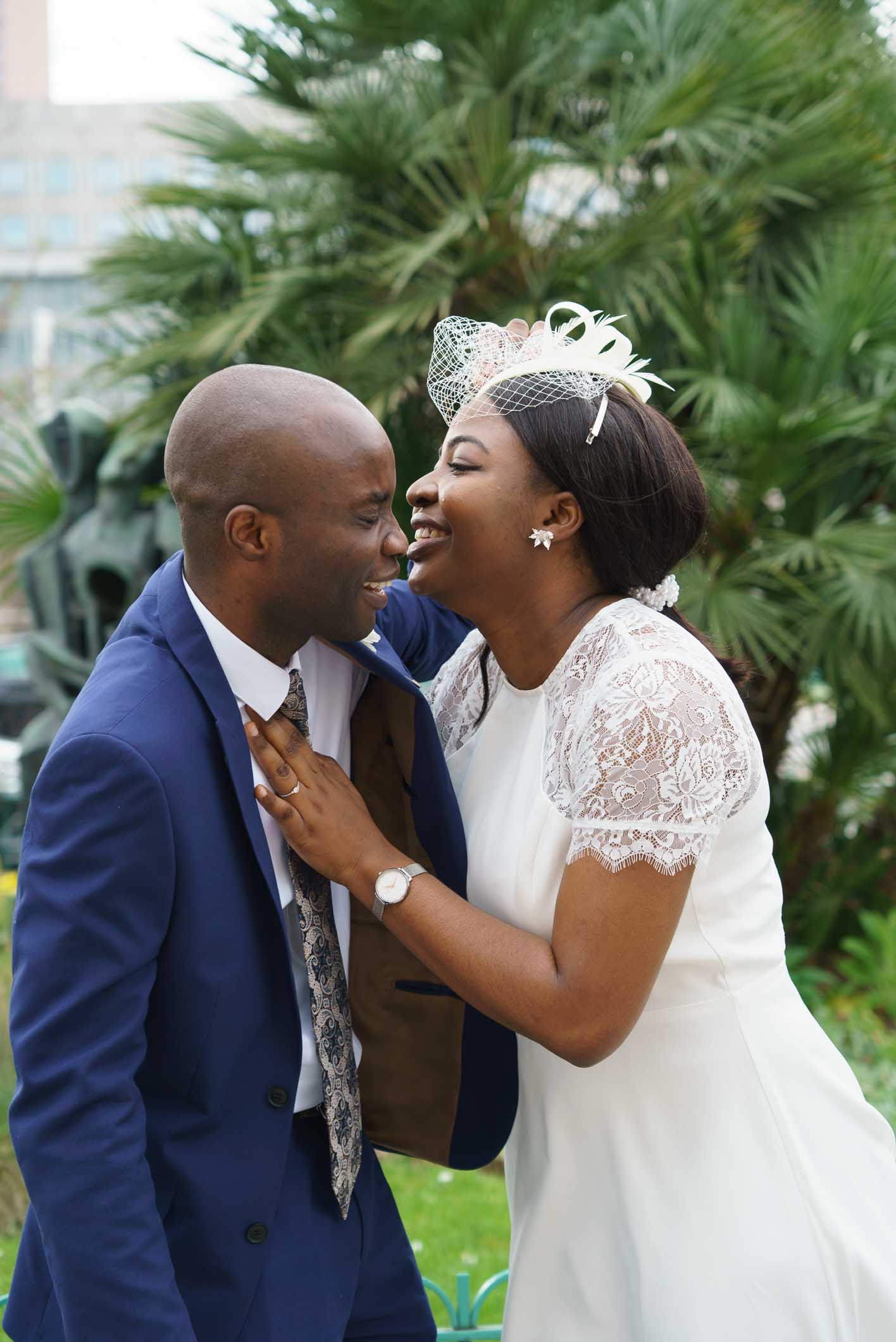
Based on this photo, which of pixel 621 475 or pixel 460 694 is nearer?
pixel 621 475

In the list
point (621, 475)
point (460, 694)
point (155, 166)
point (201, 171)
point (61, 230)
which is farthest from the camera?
point (61, 230)

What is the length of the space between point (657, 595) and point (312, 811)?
2.39ft

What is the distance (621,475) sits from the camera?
84.8 inches

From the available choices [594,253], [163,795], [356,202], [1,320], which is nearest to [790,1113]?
[163,795]

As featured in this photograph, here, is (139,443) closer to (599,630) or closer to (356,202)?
(356,202)

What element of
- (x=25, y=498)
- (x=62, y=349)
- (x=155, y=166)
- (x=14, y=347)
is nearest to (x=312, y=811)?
(x=25, y=498)

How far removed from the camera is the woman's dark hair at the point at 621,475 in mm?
2150

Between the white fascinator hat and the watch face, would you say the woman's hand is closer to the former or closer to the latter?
the watch face

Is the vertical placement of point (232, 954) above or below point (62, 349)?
above

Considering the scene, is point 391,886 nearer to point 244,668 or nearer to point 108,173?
point 244,668

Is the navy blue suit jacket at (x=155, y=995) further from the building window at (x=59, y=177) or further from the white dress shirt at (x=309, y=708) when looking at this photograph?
the building window at (x=59, y=177)

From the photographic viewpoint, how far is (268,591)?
6.25 ft

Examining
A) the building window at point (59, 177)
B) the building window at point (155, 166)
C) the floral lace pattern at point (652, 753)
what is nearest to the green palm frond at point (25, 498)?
the floral lace pattern at point (652, 753)

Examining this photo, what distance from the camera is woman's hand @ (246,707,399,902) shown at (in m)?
1.92
